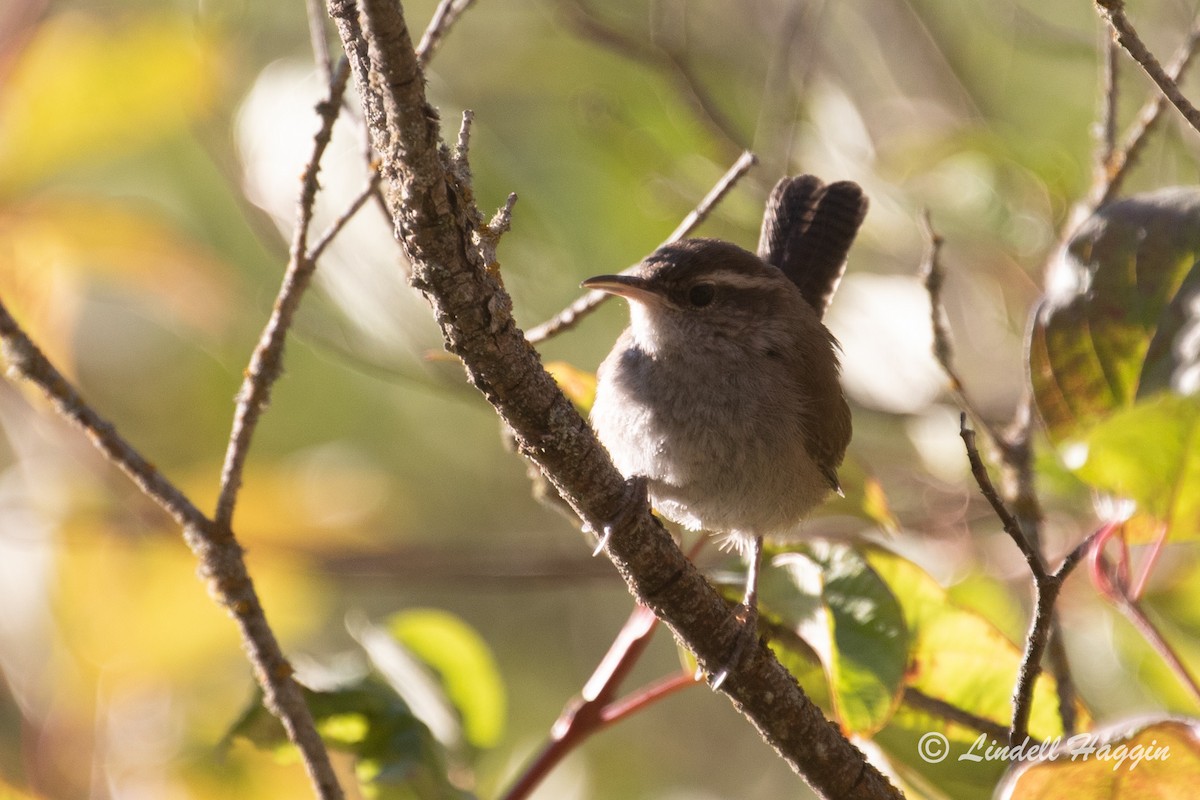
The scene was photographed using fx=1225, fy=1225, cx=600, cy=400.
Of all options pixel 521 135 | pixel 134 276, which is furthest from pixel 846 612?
pixel 134 276

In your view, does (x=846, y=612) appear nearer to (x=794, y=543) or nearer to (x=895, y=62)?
(x=794, y=543)

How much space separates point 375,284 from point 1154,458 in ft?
A: 7.11

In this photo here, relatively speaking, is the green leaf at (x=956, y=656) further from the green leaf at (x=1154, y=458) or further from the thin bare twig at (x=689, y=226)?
the thin bare twig at (x=689, y=226)

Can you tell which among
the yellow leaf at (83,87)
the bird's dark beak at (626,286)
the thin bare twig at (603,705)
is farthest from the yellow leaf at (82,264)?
the thin bare twig at (603,705)

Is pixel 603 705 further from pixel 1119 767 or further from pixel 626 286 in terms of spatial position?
pixel 626 286

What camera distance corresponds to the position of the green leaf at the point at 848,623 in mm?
2137

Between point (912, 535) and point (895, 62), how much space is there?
2.60m

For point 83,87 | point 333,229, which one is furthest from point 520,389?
point 83,87

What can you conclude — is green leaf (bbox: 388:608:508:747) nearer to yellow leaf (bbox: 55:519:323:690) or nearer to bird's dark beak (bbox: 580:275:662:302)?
yellow leaf (bbox: 55:519:323:690)

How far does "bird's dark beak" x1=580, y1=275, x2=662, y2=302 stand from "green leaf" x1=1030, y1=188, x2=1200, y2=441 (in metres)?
0.90

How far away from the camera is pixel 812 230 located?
3.56 m

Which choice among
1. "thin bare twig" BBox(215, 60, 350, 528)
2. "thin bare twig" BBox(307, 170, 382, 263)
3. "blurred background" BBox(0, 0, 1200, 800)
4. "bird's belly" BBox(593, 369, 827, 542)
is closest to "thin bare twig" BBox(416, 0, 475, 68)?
"thin bare twig" BBox(215, 60, 350, 528)

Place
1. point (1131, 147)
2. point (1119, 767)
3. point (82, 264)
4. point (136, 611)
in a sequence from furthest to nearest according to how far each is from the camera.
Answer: point (82, 264), point (136, 611), point (1131, 147), point (1119, 767)

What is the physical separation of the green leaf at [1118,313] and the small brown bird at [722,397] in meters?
0.70
